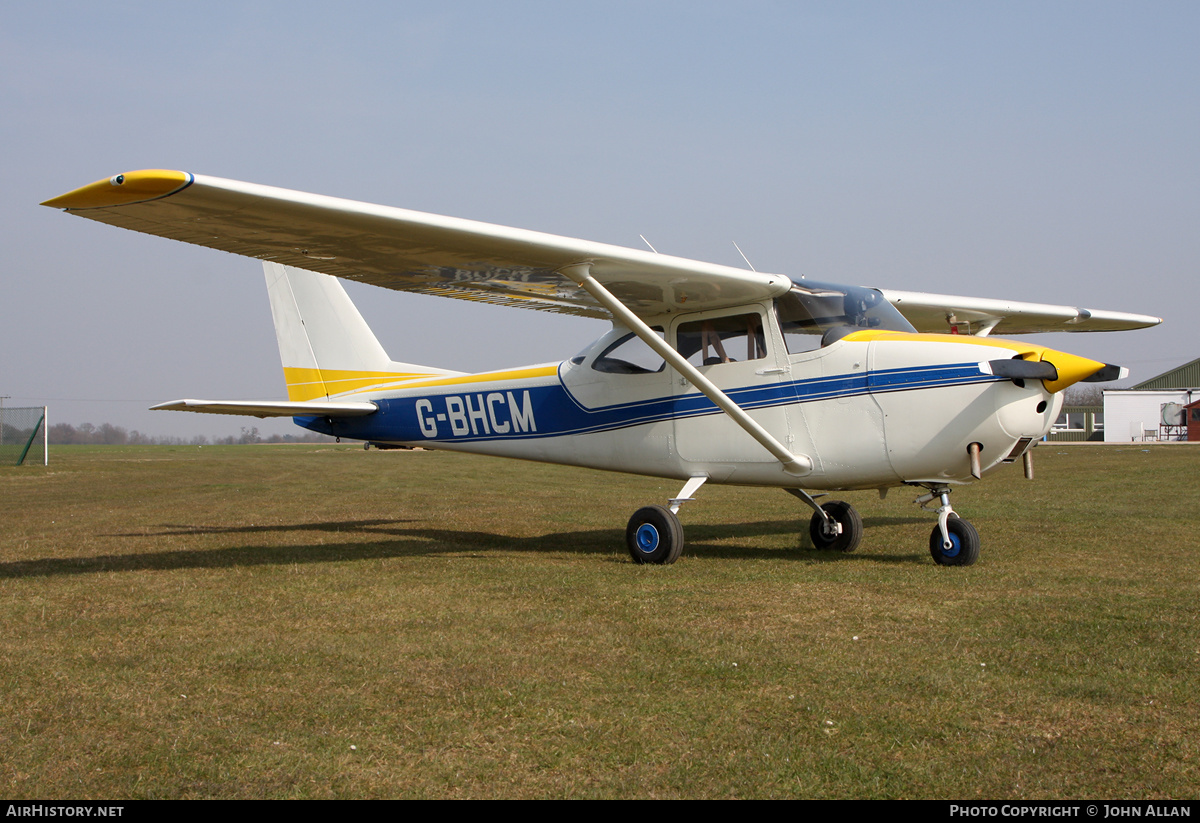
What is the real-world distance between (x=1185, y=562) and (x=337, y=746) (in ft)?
23.8

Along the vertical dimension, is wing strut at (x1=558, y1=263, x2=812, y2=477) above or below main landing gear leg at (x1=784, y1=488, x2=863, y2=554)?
above

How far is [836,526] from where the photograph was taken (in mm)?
9266

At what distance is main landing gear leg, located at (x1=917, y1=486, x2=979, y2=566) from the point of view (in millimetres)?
7617

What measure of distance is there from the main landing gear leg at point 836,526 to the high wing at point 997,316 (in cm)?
265

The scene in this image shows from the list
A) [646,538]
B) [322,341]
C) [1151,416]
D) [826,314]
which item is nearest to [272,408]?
[322,341]

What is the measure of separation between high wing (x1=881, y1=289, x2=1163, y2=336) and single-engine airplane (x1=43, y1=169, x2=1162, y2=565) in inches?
3.5

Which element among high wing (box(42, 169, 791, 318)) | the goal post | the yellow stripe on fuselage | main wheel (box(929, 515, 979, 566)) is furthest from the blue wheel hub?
the goal post

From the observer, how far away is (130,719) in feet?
12.5

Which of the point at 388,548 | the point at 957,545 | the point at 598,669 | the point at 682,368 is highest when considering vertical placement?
the point at 682,368

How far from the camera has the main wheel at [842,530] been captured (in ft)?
30.3

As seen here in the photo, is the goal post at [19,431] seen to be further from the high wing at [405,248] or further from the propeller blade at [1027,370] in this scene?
the propeller blade at [1027,370]

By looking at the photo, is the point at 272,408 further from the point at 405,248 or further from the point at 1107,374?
the point at 1107,374

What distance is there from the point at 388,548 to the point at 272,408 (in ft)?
8.34

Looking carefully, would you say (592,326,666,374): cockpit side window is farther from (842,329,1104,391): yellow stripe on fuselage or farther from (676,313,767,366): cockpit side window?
(842,329,1104,391): yellow stripe on fuselage
